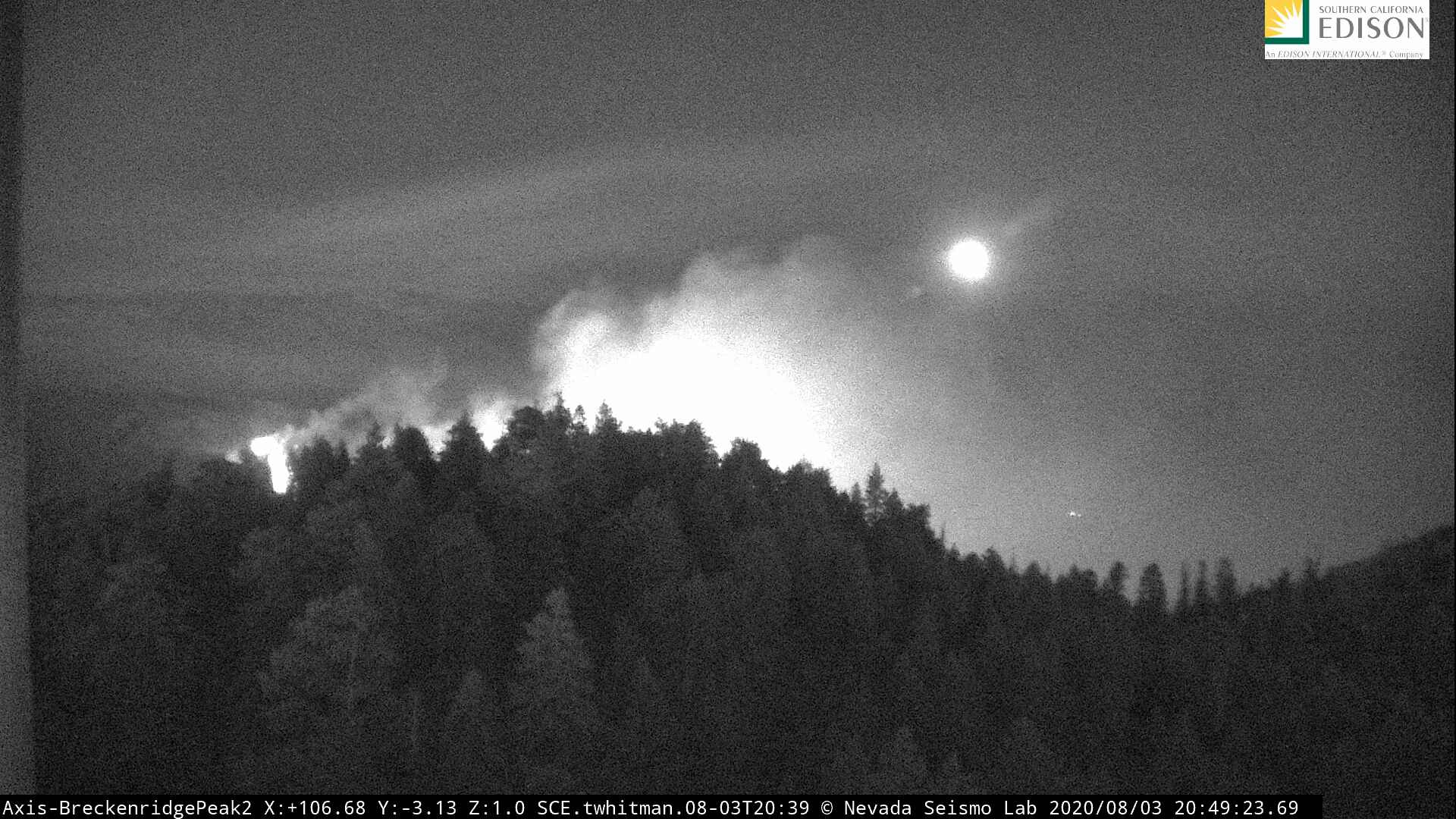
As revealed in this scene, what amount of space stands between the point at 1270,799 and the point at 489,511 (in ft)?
14.8

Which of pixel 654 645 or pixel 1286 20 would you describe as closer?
pixel 1286 20

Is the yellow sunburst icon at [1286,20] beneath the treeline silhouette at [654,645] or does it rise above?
above

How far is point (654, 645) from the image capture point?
483 centimetres

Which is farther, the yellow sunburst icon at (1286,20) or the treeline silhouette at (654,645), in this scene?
the treeline silhouette at (654,645)

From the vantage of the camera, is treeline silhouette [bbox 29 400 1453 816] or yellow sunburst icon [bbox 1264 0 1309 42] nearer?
yellow sunburst icon [bbox 1264 0 1309 42]

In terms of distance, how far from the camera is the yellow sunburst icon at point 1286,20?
386 cm

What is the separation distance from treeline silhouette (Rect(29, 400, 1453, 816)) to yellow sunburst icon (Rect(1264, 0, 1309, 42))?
9.07 ft

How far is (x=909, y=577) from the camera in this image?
5387 millimetres

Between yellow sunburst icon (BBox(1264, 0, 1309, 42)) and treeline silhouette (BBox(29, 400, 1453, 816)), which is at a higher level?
yellow sunburst icon (BBox(1264, 0, 1309, 42))

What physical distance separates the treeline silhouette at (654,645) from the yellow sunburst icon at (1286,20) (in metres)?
2.76

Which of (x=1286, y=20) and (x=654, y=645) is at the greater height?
(x=1286, y=20)

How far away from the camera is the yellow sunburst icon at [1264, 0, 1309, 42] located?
3.86 metres

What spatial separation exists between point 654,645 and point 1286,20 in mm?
4489

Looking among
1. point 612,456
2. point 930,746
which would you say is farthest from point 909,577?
point 612,456
